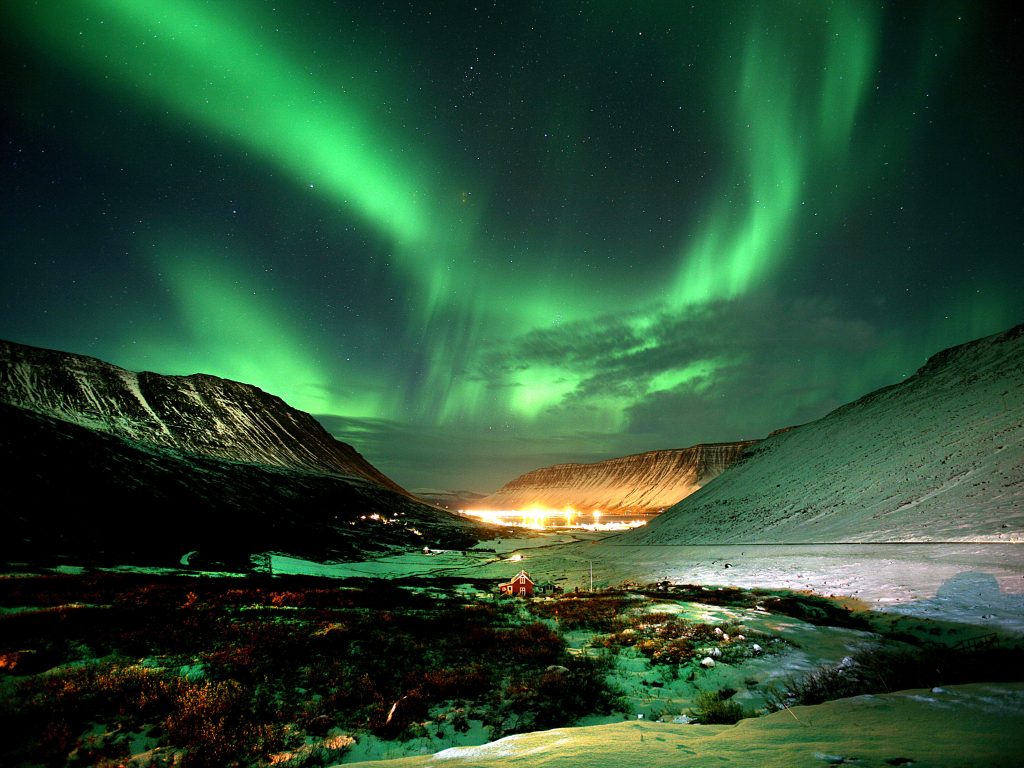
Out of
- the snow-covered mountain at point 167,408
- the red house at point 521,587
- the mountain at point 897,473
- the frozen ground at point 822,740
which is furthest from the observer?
the snow-covered mountain at point 167,408

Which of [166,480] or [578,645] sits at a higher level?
[166,480]

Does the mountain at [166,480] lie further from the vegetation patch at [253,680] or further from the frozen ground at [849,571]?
the vegetation patch at [253,680]

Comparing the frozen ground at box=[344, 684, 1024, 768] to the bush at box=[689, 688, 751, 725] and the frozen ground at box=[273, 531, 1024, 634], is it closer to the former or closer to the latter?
the bush at box=[689, 688, 751, 725]

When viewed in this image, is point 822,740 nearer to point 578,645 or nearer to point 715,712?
point 715,712

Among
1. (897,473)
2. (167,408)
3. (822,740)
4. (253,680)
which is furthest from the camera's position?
(167,408)

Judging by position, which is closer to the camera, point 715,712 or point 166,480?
point 715,712

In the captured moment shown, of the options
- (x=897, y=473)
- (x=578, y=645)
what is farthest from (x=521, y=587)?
(x=897, y=473)

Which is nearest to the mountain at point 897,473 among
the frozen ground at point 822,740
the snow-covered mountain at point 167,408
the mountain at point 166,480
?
the frozen ground at point 822,740
